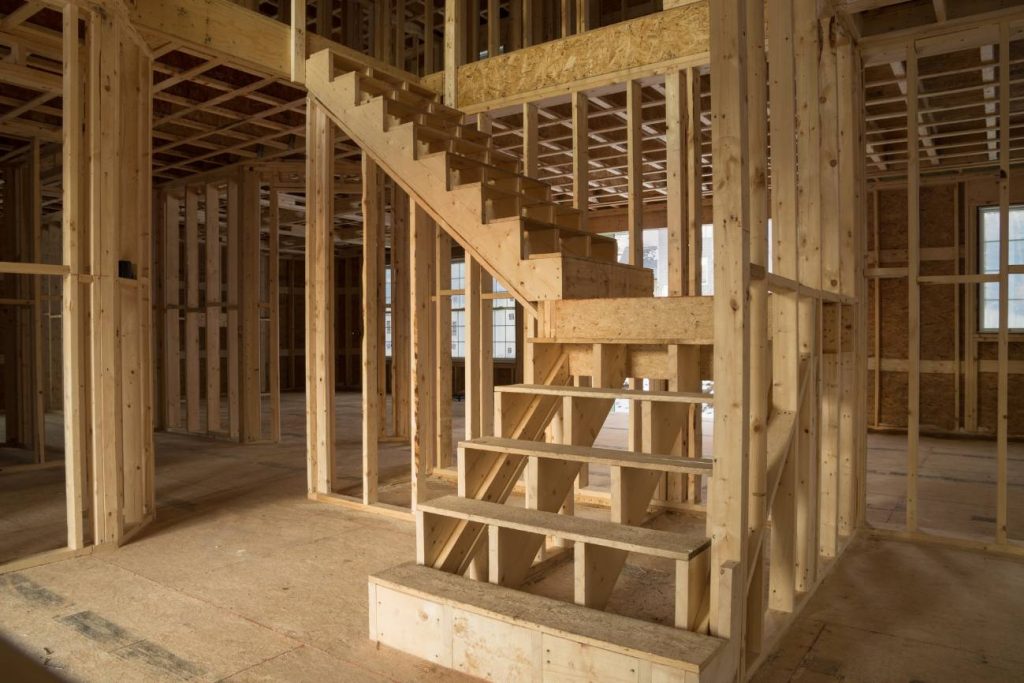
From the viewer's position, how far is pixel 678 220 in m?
5.24

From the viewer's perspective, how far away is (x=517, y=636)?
8.63 ft

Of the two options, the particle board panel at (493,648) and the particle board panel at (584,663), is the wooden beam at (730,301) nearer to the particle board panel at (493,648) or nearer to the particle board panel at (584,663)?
the particle board panel at (584,663)

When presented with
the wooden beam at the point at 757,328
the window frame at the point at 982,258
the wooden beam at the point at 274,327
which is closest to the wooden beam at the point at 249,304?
the wooden beam at the point at 274,327

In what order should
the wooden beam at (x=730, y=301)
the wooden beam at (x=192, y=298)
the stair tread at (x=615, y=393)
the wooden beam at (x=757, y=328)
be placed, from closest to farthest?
the wooden beam at (x=730, y=301) < the wooden beam at (x=757, y=328) < the stair tread at (x=615, y=393) < the wooden beam at (x=192, y=298)

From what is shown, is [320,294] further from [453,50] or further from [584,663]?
[584,663]

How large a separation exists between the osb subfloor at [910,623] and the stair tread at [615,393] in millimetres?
1125

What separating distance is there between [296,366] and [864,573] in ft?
49.3

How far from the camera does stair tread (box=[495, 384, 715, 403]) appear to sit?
3.19 m

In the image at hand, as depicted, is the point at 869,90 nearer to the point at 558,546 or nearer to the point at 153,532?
the point at 558,546

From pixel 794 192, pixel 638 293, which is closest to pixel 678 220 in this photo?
pixel 638 293

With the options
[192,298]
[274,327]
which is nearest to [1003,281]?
[274,327]

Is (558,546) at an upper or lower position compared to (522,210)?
lower

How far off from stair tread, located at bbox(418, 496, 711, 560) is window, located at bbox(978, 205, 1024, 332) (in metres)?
7.95

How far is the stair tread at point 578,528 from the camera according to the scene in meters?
2.61
